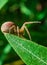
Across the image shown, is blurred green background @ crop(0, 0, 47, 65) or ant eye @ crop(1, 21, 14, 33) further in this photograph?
blurred green background @ crop(0, 0, 47, 65)

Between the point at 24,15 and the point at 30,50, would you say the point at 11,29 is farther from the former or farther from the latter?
the point at 24,15

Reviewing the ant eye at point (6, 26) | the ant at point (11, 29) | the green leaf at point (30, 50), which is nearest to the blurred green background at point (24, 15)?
the ant at point (11, 29)

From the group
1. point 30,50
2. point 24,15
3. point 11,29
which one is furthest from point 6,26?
point 24,15

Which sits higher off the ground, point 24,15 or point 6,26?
point 6,26

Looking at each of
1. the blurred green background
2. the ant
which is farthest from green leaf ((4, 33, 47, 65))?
the blurred green background

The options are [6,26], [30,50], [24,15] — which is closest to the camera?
[30,50]

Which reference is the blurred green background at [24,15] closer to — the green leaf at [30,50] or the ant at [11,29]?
the ant at [11,29]

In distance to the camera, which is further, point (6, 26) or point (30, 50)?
point (6, 26)

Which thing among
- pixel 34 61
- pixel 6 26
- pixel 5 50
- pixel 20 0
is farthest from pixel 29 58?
pixel 20 0

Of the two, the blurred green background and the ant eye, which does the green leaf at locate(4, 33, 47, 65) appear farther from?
the blurred green background
